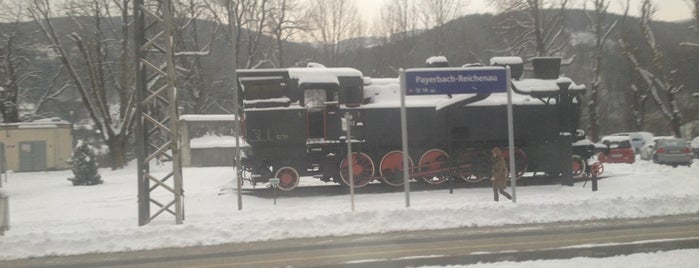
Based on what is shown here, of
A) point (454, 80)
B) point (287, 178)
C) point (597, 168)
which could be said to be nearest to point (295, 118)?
point (287, 178)

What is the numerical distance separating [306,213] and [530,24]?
30.2 meters

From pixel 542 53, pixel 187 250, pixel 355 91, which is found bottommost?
pixel 187 250

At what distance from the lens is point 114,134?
35.8 meters

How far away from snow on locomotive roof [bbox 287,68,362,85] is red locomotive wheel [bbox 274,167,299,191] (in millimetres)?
2897

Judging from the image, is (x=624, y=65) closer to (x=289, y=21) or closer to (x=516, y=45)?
(x=516, y=45)

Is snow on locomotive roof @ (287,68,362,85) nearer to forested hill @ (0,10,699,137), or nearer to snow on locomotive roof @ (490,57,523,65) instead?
snow on locomotive roof @ (490,57,523,65)

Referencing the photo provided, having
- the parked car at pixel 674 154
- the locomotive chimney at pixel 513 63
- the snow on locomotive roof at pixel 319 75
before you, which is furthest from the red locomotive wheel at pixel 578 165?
the parked car at pixel 674 154

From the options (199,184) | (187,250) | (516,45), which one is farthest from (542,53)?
(187,250)

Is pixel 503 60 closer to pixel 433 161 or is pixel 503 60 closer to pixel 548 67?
pixel 548 67

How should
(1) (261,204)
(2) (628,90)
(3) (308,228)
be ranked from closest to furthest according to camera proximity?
(3) (308,228)
(1) (261,204)
(2) (628,90)

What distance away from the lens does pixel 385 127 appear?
18453mm

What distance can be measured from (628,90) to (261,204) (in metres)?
69.0

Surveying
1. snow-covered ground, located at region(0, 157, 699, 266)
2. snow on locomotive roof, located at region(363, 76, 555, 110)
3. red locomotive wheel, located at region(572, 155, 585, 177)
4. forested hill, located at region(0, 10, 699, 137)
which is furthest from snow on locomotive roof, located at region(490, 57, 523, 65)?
forested hill, located at region(0, 10, 699, 137)

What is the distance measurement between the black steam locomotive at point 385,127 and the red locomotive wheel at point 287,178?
3cm
